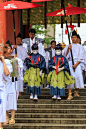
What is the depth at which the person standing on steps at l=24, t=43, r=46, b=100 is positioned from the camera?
8656 mm

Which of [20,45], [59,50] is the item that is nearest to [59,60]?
[59,50]

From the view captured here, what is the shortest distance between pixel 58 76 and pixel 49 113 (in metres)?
1.09

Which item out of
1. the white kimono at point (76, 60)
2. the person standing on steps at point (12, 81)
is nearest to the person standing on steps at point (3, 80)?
the person standing on steps at point (12, 81)

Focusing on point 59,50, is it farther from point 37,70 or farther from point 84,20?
point 84,20

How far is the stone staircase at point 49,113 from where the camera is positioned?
7480 mm

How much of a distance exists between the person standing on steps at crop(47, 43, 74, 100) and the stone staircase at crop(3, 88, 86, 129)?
0.29m

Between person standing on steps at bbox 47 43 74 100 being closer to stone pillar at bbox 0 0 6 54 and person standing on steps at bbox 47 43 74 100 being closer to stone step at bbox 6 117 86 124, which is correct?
stone step at bbox 6 117 86 124

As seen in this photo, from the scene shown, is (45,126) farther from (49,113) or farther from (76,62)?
(76,62)

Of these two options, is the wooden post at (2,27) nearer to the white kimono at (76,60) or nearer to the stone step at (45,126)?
the white kimono at (76,60)

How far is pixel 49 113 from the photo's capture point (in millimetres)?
8172

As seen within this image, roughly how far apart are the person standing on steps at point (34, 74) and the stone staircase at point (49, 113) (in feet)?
0.98

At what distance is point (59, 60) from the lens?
8.77 metres

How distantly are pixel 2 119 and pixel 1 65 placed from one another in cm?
118


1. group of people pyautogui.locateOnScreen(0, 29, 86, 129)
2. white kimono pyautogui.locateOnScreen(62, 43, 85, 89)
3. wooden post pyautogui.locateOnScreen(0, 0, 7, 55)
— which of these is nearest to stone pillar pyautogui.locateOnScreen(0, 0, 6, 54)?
wooden post pyautogui.locateOnScreen(0, 0, 7, 55)
